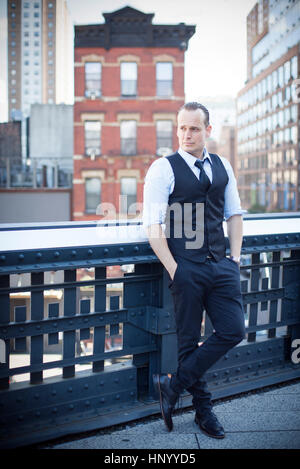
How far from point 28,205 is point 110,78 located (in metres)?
8.24

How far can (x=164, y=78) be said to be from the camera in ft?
82.4

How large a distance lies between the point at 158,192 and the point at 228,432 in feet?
5.04

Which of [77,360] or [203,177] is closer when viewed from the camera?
[203,177]

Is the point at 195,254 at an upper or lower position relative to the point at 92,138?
lower

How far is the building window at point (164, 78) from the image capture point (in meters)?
25.0

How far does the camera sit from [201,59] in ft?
89.8

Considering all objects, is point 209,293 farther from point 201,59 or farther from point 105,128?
point 201,59

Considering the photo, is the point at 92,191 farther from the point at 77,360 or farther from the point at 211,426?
the point at 211,426

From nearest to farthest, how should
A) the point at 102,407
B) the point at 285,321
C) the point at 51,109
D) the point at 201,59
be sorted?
the point at 102,407, the point at 285,321, the point at 201,59, the point at 51,109

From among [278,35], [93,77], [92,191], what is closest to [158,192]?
[92,191]

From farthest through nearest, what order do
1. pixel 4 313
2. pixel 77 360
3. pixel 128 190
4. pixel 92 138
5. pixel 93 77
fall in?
pixel 128 190, pixel 92 138, pixel 93 77, pixel 77 360, pixel 4 313

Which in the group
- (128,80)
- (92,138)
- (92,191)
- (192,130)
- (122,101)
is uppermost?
(128,80)

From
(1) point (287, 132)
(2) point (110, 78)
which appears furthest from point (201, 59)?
(1) point (287, 132)
